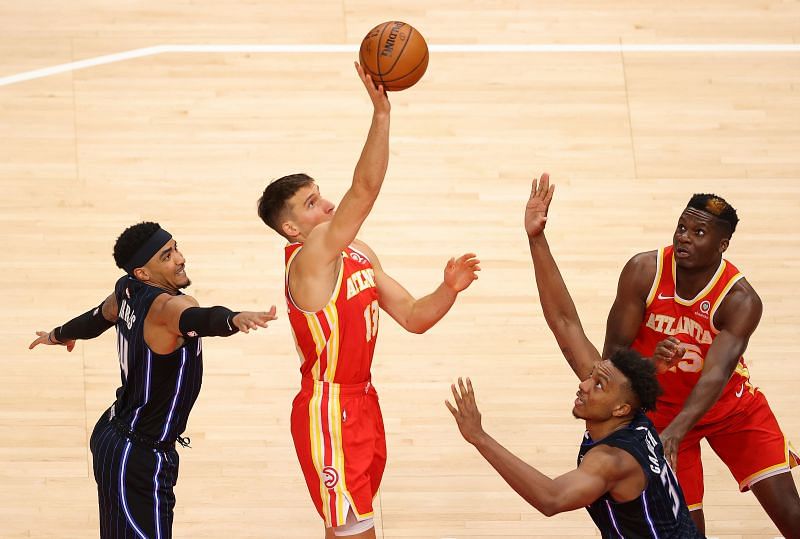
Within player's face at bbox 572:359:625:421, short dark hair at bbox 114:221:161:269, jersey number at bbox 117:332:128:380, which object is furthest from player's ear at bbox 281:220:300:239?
player's face at bbox 572:359:625:421

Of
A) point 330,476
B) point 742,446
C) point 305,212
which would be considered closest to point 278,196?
point 305,212

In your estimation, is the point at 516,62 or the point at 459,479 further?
the point at 516,62

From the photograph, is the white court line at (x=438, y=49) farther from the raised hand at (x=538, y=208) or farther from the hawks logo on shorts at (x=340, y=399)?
the hawks logo on shorts at (x=340, y=399)

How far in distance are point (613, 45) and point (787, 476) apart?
407 centimetres

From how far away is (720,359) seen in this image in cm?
559

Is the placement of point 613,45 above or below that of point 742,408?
above

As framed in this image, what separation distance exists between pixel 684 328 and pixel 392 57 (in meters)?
2.01

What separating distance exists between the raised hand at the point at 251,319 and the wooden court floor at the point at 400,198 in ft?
7.27

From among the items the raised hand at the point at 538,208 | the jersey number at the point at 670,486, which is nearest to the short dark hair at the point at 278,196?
the raised hand at the point at 538,208

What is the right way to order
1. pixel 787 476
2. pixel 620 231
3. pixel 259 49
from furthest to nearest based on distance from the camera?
1. pixel 259 49
2. pixel 620 231
3. pixel 787 476

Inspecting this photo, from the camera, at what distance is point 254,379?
23.9 ft

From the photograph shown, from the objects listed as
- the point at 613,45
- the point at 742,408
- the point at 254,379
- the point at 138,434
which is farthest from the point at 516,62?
the point at 138,434

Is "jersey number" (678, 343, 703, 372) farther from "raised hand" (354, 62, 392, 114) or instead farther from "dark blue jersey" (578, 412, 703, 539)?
"raised hand" (354, 62, 392, 114)

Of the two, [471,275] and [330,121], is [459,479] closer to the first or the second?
[471,275]
